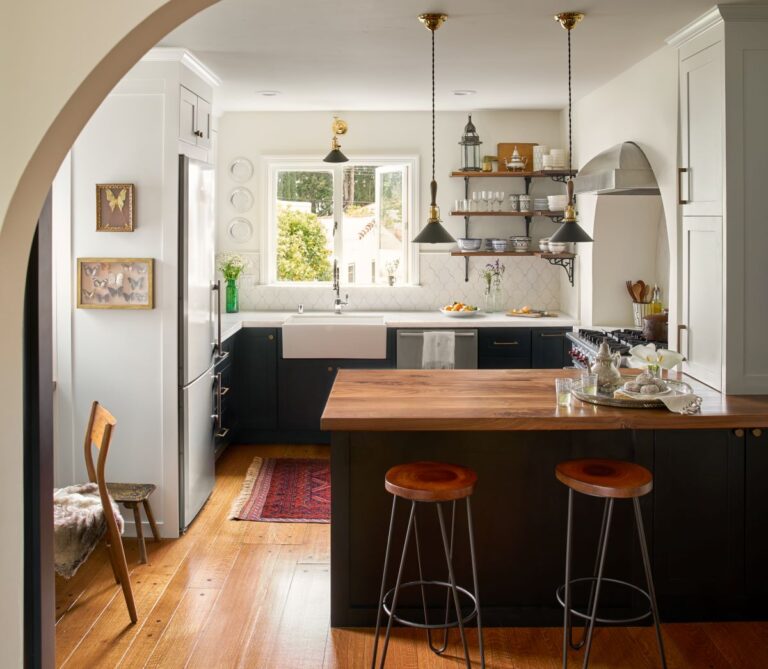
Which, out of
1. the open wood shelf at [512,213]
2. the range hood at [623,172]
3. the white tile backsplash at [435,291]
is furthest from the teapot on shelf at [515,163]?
the range hood at [623,172]

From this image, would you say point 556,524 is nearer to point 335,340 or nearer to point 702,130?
point 702,130

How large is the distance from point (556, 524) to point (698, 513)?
0.60m

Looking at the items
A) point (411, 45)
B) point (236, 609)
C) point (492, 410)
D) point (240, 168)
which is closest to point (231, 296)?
point (240, 168)

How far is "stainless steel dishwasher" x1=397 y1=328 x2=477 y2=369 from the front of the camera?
21.1ft

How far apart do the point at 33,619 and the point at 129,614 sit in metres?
1.61

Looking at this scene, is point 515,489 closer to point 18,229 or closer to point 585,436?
point 585,436

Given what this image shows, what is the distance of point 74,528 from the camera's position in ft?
11.6

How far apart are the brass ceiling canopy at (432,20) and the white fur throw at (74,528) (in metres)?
2.67

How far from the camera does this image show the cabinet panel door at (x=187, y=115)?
457 cm

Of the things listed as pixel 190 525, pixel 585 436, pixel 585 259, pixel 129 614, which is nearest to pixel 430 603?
pixel 585 436

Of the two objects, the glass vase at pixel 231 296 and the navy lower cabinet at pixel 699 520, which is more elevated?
the glass vase at pixel 231 296

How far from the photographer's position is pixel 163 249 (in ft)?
15.0

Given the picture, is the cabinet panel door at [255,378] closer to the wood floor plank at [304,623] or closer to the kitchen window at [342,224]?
the kitchen window at [342,224]

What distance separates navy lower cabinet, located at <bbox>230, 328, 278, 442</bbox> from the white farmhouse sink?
15 centimetres
